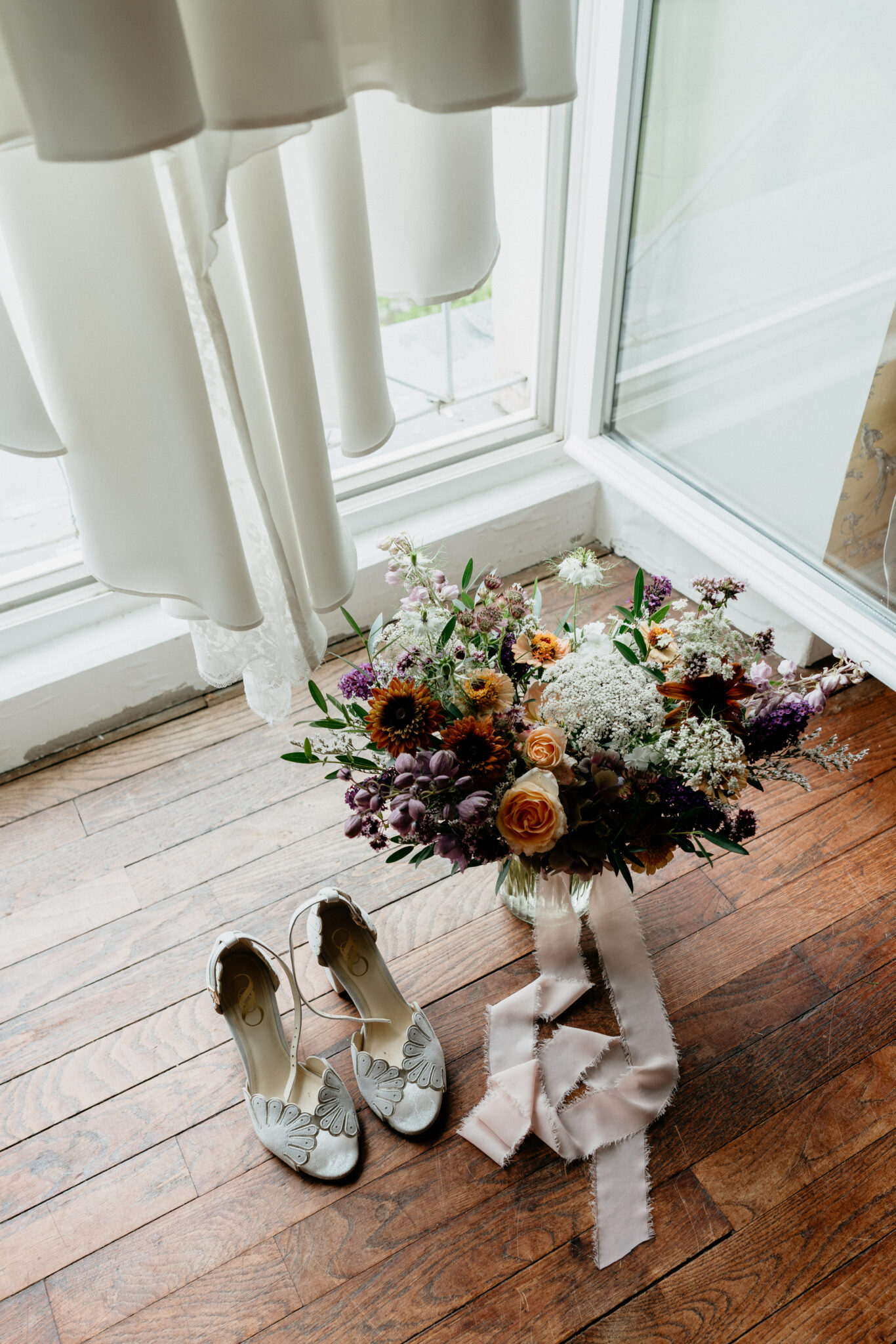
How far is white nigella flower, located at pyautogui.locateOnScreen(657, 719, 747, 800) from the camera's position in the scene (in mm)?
897

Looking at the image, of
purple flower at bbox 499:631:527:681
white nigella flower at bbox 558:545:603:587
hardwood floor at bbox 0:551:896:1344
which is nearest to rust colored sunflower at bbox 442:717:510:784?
purple flower at bbox 499:631:527:681

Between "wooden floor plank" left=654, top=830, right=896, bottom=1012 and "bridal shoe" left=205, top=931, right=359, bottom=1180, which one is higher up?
"bridal shoe" left=205, top=931, right=359, bottom=1180

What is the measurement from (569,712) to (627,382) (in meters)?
0.91

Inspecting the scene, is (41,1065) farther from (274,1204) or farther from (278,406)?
(278,406)

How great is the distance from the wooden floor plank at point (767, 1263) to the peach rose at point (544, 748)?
0.55m

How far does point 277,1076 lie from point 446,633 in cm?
57

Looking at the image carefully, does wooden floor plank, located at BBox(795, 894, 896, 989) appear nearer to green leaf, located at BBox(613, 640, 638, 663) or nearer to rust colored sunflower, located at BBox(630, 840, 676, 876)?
rust colored sunflower, located at BBox(630, 840, 676, 876)

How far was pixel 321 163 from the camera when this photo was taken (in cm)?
80

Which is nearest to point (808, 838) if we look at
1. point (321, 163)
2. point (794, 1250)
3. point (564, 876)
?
point (564, 876)

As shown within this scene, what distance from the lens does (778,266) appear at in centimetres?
131

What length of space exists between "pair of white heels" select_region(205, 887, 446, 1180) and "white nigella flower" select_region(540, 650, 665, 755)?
38 cm

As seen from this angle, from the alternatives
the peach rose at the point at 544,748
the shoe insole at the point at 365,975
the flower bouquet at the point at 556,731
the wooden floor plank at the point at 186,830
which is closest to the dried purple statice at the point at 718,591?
the flower bouquet at the point at 556,731

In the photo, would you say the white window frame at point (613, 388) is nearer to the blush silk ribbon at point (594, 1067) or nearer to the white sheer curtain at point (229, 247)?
the blush silk ribbon at point (594, 1067)

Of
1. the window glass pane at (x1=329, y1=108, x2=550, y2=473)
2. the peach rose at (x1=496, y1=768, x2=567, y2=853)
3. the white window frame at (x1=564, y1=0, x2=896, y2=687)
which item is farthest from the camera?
the window glass pane at (x1=329, y1=108, x2=550, y2=473)
